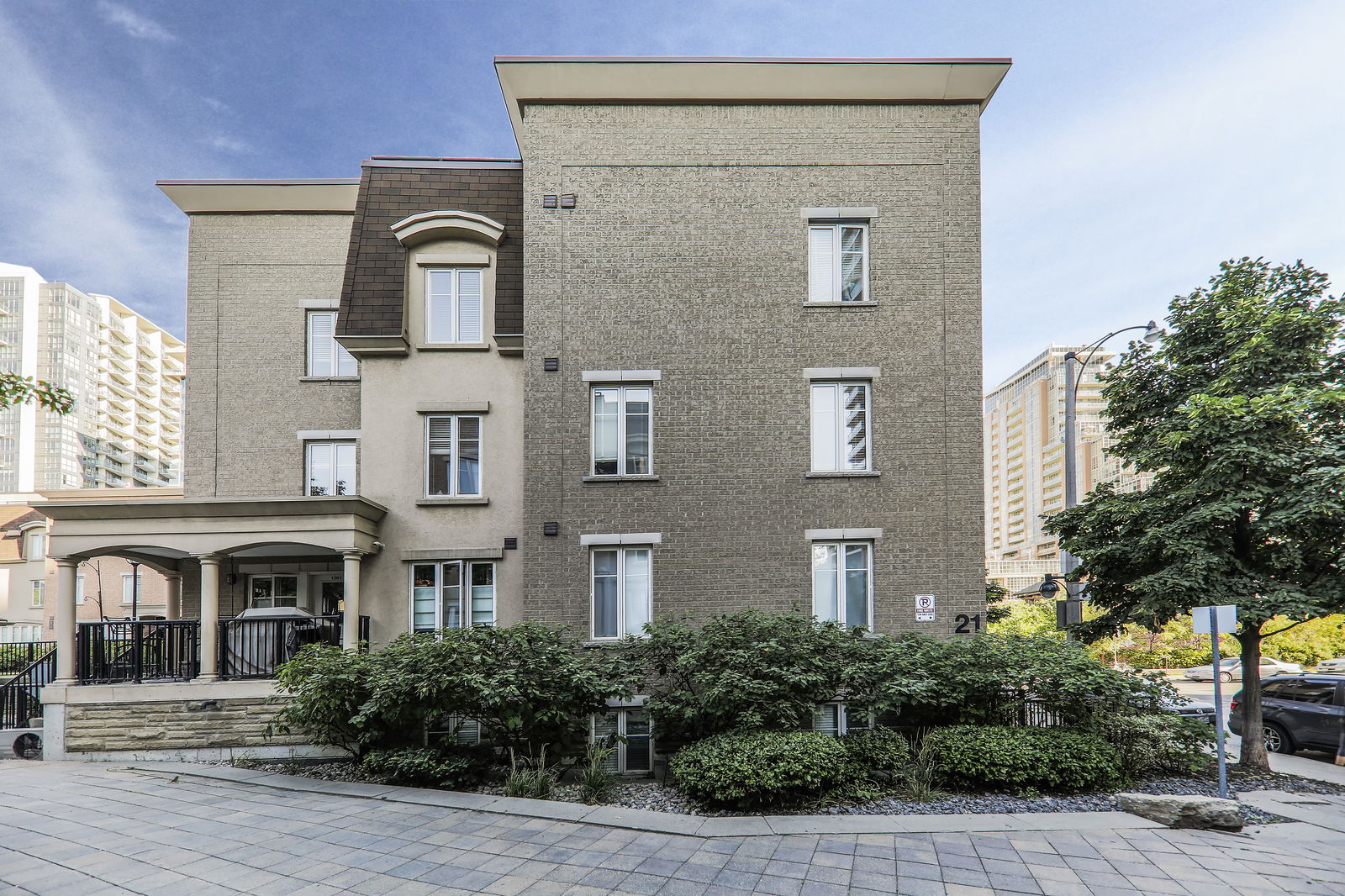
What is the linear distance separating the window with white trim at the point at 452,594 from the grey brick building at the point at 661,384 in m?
0.06

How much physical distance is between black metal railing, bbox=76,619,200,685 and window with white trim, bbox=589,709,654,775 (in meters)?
7.43

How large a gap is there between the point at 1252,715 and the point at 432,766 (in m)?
12.9

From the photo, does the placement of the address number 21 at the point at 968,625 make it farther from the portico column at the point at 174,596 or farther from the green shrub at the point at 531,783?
the portico column at the point at 174,596

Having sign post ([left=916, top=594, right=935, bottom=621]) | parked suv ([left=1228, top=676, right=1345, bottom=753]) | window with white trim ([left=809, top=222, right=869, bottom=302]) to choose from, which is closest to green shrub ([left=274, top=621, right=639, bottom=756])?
sign post ([left=916, top=594, right=935, bottom=621])

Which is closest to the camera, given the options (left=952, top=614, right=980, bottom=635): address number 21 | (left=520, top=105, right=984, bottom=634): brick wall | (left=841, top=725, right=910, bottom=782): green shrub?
(left=841, top=725, right=910, bottom=782): green shrub

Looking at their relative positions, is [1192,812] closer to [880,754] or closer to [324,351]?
[880,754]

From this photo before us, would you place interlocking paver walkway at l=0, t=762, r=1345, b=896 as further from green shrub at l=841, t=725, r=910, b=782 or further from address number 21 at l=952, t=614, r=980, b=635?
address number 21 at l=952, t=614, r=980, b=635

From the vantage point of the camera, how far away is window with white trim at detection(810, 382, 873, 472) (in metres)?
13.4

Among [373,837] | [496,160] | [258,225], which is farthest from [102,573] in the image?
[373,837]

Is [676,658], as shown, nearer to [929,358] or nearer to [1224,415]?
[929,358]

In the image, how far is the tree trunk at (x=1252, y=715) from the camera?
11617 mm

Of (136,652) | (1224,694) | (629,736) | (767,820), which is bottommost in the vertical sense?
(1224,694)

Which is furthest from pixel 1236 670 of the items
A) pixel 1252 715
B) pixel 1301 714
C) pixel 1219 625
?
pixel 1219 625

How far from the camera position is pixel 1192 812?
8.42 meters
